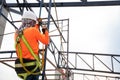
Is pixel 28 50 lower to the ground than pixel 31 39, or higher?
lower

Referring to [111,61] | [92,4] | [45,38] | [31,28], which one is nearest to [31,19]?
[31,28]

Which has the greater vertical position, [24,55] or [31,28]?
[31,28]

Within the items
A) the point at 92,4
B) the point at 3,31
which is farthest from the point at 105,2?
the point at 3,31

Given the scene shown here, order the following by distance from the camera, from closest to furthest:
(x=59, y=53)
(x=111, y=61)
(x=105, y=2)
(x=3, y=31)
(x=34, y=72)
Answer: (x=34, y=72)
(x=105, y=2)
(x=3, y=31)
(x=59, y=53)
(x=111, y=61)

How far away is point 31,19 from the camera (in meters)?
3.74

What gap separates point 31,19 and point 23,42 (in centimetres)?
43

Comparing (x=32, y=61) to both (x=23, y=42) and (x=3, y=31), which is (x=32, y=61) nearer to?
(x=23, y=42)

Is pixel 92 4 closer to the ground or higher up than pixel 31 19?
higher up

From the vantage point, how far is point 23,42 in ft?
11.9

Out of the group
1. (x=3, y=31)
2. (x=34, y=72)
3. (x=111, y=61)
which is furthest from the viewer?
(x=111, y=61)

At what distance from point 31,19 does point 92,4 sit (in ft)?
20.9

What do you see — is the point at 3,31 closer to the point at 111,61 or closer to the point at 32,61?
the point at 111,61

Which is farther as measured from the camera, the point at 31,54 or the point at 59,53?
the point at 59,53

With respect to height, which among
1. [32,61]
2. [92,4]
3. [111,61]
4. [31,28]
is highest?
[92,4]
